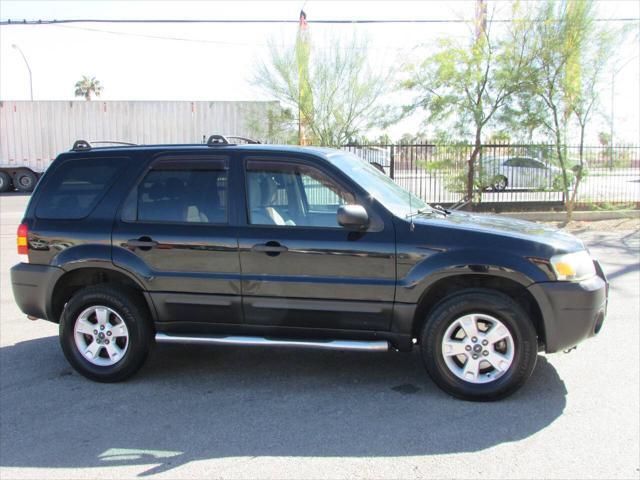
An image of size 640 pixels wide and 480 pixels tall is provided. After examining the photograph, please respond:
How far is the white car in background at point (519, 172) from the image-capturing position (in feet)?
50.8

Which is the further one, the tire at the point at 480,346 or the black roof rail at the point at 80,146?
the black roof rail at the point at 80,146

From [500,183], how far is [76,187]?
1325cm

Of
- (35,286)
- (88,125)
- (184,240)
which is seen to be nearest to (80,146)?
(35,286)

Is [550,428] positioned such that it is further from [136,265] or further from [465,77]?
[465,77]

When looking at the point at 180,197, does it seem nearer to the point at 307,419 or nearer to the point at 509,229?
the point at 307,419

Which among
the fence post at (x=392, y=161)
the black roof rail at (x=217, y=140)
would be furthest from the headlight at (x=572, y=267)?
the fence post at (x=392, y=161)

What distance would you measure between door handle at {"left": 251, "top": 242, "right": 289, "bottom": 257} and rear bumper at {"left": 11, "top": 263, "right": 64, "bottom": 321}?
65.3 inches

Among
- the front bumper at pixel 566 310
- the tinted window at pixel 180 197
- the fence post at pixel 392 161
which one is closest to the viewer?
the front bumper at pixel 566 310

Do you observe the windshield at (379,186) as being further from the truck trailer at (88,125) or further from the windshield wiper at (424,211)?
the truck trailer at (88,125)

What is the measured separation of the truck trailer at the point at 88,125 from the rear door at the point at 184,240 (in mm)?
21264

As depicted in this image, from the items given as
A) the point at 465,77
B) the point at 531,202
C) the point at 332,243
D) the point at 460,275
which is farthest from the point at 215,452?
the point at 531,202

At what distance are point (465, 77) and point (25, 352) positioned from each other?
12.3 m

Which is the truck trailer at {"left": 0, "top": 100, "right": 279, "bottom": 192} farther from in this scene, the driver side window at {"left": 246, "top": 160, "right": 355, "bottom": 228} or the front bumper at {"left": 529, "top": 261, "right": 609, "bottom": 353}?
the front bumper at {"left": 529, "top": 261, "right": 609, "bottom": 353}

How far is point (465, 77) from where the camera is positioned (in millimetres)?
14758
